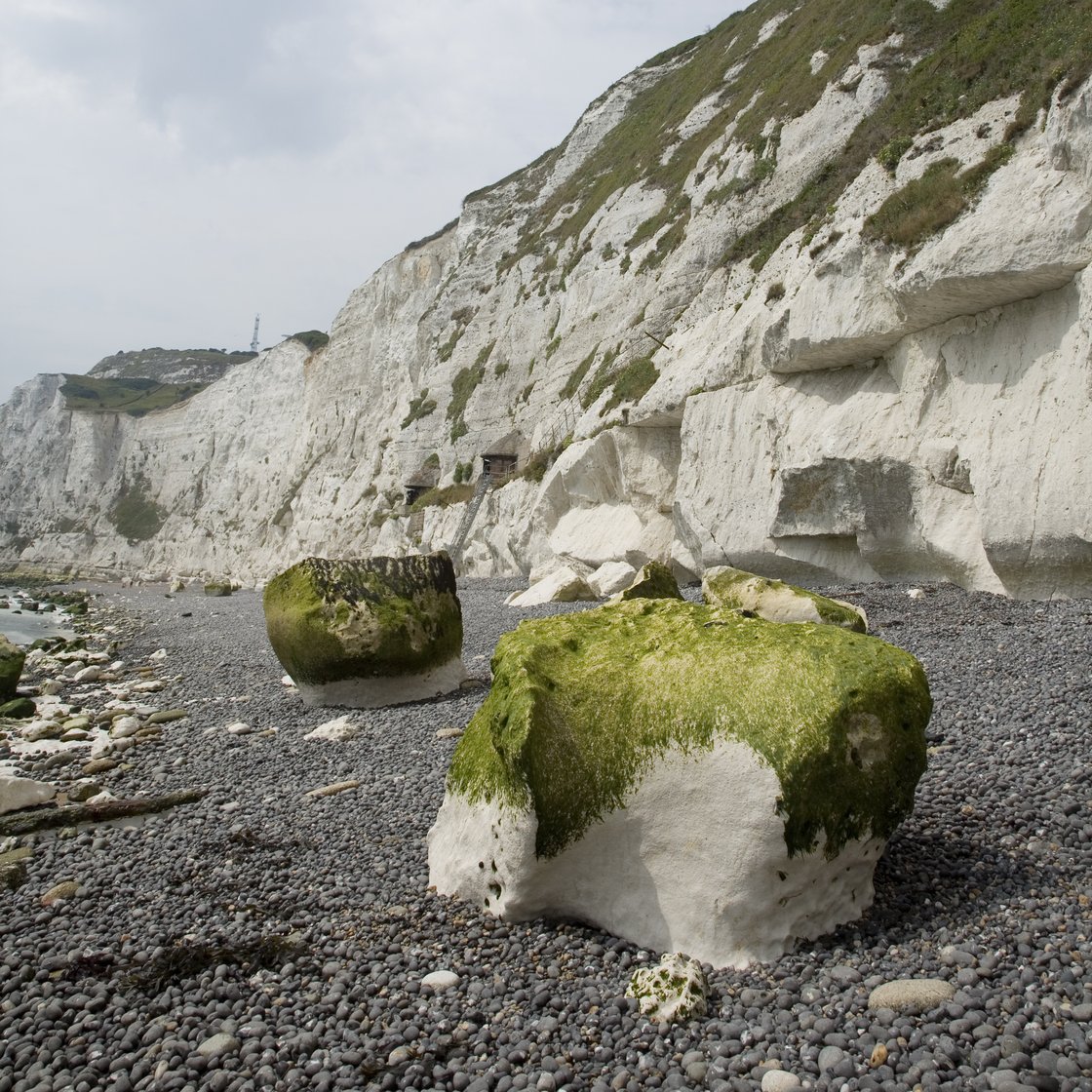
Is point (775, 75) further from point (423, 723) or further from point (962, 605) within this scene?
point (423, 723)

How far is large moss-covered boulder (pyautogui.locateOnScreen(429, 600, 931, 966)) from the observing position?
4.32 meters

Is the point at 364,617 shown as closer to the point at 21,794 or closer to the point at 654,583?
the point at 21,794

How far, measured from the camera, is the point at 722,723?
4629 millimetres

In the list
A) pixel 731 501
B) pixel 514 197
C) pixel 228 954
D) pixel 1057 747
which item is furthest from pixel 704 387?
pixel 514 197

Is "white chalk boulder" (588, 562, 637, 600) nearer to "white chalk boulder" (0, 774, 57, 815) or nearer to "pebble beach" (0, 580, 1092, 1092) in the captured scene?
"pebble beach" (0, 580, 1092, 1092)

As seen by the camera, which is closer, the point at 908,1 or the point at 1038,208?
the point at 1038,208

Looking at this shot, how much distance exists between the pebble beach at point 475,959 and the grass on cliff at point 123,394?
331ft

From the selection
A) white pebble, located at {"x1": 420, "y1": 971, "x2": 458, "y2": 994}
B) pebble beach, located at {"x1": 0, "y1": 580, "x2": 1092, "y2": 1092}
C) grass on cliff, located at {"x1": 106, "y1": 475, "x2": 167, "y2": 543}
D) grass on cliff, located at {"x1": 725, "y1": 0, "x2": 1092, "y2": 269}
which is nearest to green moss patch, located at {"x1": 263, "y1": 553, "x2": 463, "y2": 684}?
pebble beach, located at {"x1": 0, "y1": 580, "x2": 1092, "y2": 1092}

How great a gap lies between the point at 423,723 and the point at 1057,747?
22.1ft

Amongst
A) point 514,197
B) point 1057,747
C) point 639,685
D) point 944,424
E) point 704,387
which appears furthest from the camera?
point 514,197

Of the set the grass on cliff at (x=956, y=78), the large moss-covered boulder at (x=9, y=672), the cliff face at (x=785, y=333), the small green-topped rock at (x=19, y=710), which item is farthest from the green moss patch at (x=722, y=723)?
the grass on cliff at (x=956, y=78)

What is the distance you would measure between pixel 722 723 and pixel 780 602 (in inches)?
309

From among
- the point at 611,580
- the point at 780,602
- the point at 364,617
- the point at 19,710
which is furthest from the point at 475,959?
the point at 611,580

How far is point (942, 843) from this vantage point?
5.20 m
